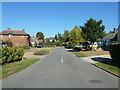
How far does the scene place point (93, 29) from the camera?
3206 cm

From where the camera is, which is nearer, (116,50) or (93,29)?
(116,50)

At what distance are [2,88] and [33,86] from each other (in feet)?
5.24

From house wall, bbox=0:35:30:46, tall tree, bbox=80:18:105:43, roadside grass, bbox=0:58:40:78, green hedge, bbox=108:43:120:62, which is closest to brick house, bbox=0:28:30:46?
house wall, bbox=0:35:30:46

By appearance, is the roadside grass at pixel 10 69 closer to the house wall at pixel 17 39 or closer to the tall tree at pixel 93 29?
the tall tree at pixel 93 29

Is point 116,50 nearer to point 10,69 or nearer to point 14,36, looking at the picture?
point 10,69

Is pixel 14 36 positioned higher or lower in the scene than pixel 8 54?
higher

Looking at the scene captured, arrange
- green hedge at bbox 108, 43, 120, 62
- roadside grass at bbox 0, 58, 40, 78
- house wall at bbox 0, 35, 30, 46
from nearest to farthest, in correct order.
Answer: roadside grass at bbox 0, 58, 40, 78, green hedge at bbox 108, 43, 120, 62, house wall at bbox 0, 35, 30, 46

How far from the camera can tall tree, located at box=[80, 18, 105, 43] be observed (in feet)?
105

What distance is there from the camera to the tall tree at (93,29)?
105 feet

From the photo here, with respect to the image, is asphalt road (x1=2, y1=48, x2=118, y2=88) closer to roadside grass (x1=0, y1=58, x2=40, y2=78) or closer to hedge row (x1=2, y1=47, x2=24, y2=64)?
roadside grass (x1=0, y1=58, x2=40, y2=78)

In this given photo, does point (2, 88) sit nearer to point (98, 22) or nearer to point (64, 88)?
point (64, 88)

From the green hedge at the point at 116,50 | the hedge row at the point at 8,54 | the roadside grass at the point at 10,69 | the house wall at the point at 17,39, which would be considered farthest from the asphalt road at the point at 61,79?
the house wall at the point at 17,39

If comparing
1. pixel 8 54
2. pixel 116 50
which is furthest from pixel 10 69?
pixel 116 50

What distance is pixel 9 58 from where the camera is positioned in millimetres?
15914
